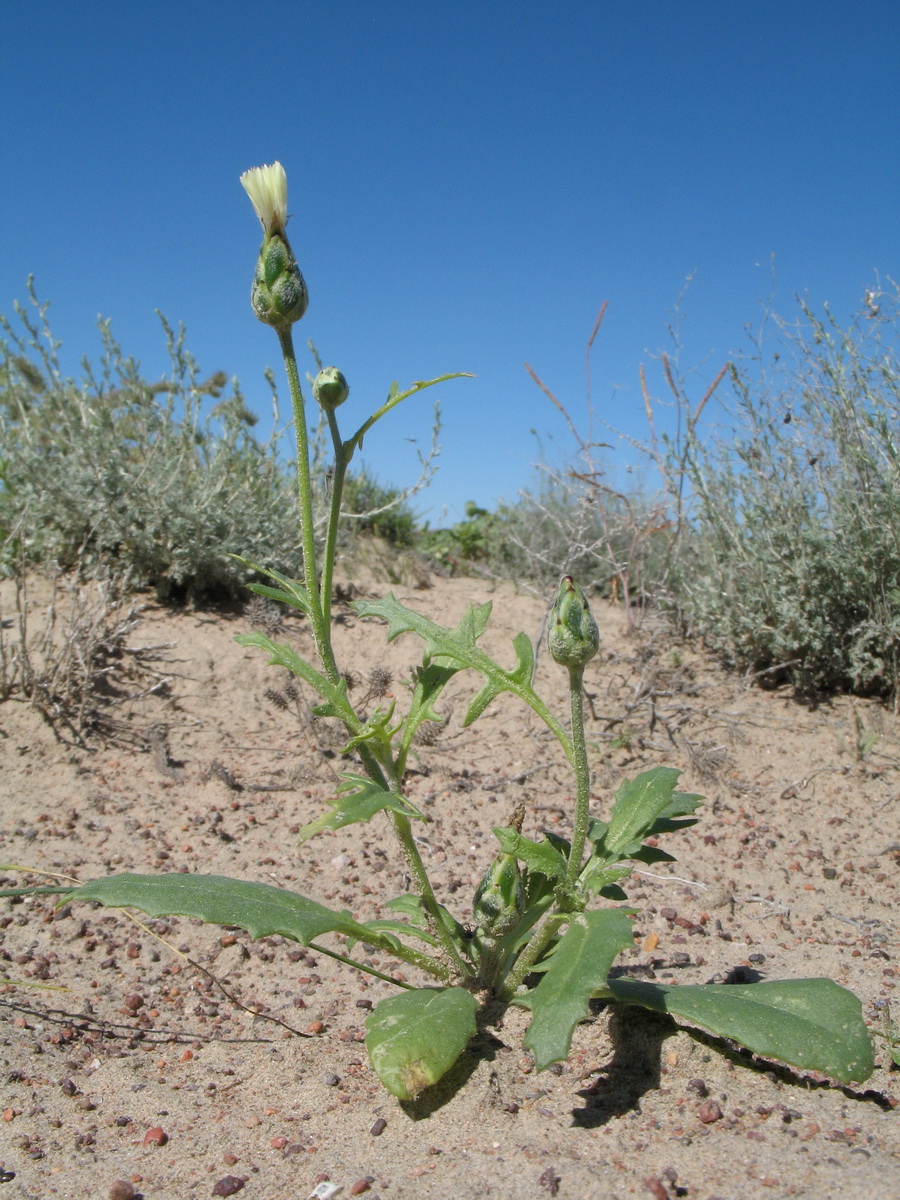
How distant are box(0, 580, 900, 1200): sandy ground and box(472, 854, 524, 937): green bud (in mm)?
243

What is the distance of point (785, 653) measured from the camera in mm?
4172

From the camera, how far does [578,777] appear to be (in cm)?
161

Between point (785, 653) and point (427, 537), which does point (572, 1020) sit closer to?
point (785, 653)

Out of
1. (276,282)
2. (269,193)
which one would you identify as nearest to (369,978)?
(276,282)

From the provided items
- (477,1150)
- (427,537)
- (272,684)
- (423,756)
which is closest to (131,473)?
(272,684)

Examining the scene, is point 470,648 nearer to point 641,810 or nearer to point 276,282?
point 641,810

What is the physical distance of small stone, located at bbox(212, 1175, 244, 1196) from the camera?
52.9 inches

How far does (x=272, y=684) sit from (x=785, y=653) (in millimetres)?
2488

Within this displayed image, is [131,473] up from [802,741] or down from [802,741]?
up

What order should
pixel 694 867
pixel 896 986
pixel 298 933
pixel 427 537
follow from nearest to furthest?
pixel 298 933 < pixel 896 986 < pixel 694 867 < pixel 427 537

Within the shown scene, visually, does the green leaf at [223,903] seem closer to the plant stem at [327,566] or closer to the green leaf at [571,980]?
the plant stem at [327,566]

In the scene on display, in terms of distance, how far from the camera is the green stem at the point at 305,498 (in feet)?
5.43

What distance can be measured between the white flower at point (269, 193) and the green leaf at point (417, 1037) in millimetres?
1525

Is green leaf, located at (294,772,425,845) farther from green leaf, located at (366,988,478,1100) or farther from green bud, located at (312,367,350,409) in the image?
green bud, located at (312,367,350,409)
